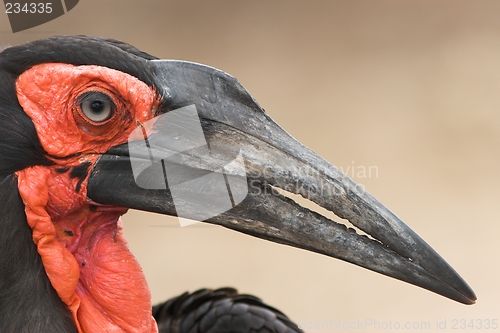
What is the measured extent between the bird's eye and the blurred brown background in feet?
7.24

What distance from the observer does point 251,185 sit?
1088 millimetres

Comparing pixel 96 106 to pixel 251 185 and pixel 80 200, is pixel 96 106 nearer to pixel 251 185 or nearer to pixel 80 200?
pixel 80 200

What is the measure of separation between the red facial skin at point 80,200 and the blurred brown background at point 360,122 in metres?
2.03

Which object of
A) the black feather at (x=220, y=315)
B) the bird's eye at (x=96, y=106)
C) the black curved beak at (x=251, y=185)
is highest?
the bird's eye at (x=96, y=106)

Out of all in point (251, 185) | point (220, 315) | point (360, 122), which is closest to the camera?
point (251, 185)

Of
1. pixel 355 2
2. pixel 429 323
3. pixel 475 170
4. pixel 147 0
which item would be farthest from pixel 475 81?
pixel 147 0

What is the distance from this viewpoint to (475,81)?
3500mm

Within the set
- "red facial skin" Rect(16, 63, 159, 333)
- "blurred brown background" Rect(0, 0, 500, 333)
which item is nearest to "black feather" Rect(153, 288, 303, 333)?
"red facial skin" Rect(16, 63, 159, 333)

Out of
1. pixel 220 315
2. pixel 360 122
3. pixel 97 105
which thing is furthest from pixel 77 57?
pixel 360 122

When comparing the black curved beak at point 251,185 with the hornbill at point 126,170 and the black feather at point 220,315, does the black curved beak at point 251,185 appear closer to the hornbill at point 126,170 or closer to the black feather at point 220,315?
the hornbill at point 126,170

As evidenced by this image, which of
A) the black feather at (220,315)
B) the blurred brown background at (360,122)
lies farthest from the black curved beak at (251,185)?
the blurred brown background at (360,122)

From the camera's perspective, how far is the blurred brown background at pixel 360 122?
324 cm

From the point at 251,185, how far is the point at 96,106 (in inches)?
13.1

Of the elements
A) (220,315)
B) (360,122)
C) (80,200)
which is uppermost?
(80,200)
